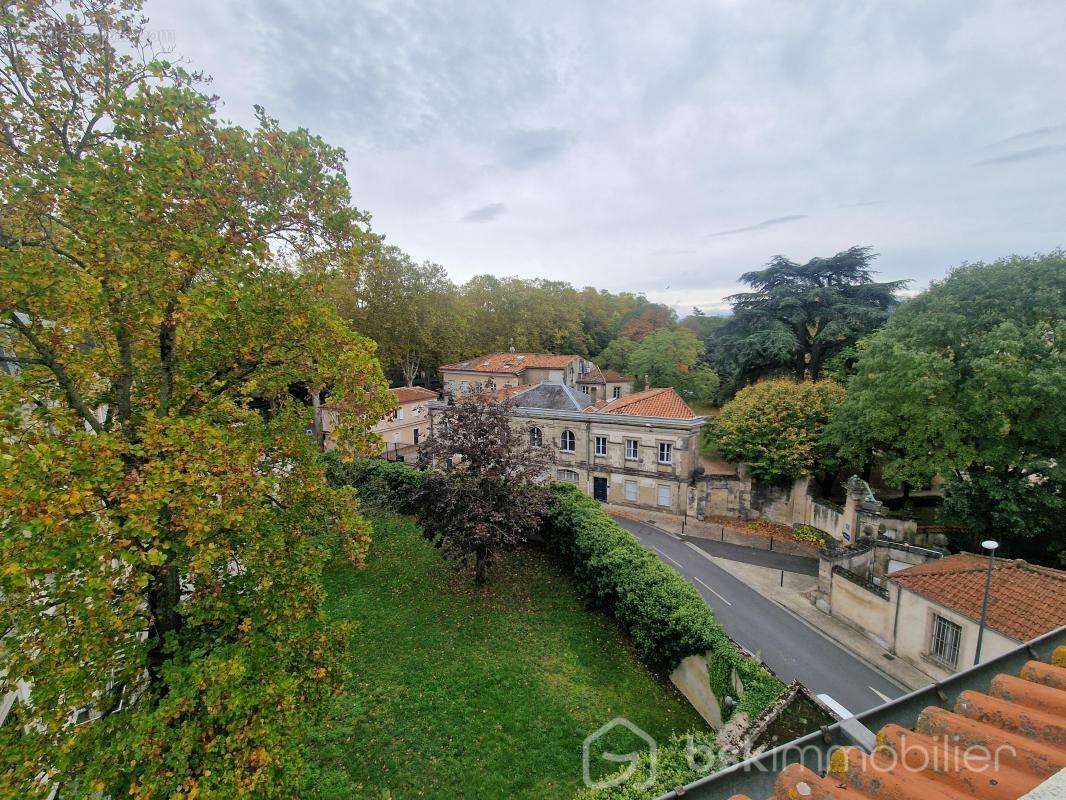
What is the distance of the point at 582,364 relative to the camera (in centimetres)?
5516

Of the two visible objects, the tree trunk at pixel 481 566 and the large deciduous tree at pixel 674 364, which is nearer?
the tree trunk at pixel 481 566

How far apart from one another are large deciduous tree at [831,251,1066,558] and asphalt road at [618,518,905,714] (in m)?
8.76

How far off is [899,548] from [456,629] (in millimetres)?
19040

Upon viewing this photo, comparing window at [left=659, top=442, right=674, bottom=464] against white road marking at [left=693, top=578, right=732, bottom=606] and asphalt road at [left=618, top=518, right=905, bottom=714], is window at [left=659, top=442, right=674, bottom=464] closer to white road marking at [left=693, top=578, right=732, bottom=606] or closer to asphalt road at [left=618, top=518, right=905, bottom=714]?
asphalt road at [left=618, top=518, right=905, bottom=714]

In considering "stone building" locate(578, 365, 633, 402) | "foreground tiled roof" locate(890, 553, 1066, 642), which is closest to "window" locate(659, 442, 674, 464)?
"foreground tiled roof" locate(890, 553, 1066, 642)

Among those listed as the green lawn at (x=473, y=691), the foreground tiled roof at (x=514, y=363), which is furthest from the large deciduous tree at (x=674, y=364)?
the green lawn at (x=473, y=691)

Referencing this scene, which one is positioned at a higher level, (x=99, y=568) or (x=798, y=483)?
(x=99, y=568)

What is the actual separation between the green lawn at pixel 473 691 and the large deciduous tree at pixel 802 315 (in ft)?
79.1

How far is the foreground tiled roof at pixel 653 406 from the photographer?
29.7 meters

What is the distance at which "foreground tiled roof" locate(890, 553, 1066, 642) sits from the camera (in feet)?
44.1

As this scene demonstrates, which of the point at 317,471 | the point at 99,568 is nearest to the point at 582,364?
the point at 317,471

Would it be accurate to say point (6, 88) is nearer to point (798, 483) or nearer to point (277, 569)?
point (277, 569)

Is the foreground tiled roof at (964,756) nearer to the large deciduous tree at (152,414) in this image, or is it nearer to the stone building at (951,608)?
the large deciduous tree at (152,414)

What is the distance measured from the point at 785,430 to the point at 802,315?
11841 mm
